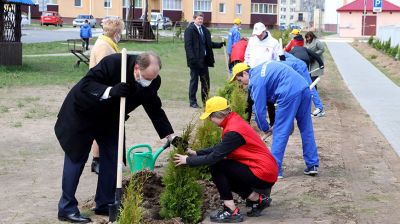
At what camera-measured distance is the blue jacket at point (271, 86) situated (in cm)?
740

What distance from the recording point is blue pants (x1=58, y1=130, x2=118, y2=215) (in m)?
6.04

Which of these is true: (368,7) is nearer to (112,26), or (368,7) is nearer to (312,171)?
(312,171)

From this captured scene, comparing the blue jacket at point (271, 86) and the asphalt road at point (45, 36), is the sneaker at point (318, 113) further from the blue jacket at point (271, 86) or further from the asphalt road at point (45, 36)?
the asphalt road at point (45, 36)

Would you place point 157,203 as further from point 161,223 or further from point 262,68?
point 262,68

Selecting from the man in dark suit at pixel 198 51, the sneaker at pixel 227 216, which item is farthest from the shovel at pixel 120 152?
the man in dark suit at pixel 198 51

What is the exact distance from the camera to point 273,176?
20.5ft

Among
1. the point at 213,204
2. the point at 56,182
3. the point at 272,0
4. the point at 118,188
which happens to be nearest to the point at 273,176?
the point at 213,204

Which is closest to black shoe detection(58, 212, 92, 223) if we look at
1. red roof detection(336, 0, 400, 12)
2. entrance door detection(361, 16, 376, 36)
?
entrance door detection(361, 16, 376, 36)

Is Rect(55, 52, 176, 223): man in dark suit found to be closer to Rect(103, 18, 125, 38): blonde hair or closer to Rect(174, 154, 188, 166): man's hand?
Rect(174, 154, 188, 166): man's hand

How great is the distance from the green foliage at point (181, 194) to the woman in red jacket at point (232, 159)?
106mm

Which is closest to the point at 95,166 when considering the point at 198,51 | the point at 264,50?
the point at 264,50

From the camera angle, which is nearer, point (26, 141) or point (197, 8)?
point (26, 141)

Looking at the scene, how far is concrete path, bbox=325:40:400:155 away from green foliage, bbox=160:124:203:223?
15.3 ft

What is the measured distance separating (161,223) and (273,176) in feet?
3.51
